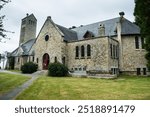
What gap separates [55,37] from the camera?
3462 centimetres

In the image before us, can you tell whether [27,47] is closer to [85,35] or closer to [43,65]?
[43,65]

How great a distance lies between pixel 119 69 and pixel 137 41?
233 inches

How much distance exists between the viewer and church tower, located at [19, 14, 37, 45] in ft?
203

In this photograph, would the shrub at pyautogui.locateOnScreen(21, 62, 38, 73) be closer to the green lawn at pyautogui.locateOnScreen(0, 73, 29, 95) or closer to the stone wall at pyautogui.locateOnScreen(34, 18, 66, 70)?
the stone wall at pyautogui.locateOnScreen(34, 18, 66, 70)

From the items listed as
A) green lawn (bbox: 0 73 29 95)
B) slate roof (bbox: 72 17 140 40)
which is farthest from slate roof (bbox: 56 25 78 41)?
green lawn (bbox: 0 73 29 95)

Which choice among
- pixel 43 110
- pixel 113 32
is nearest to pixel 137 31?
pixel 113 32

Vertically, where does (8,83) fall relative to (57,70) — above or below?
below

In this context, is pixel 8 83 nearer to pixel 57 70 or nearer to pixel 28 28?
pixel 57 70

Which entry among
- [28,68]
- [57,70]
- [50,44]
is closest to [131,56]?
[57,70]

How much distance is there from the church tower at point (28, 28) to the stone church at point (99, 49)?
26.1 metres

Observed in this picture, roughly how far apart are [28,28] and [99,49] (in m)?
39.8

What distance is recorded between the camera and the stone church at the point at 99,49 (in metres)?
30.0

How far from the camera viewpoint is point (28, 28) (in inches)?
2488

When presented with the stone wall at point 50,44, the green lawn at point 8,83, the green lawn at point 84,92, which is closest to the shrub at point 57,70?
the stone wall at point 50,44
